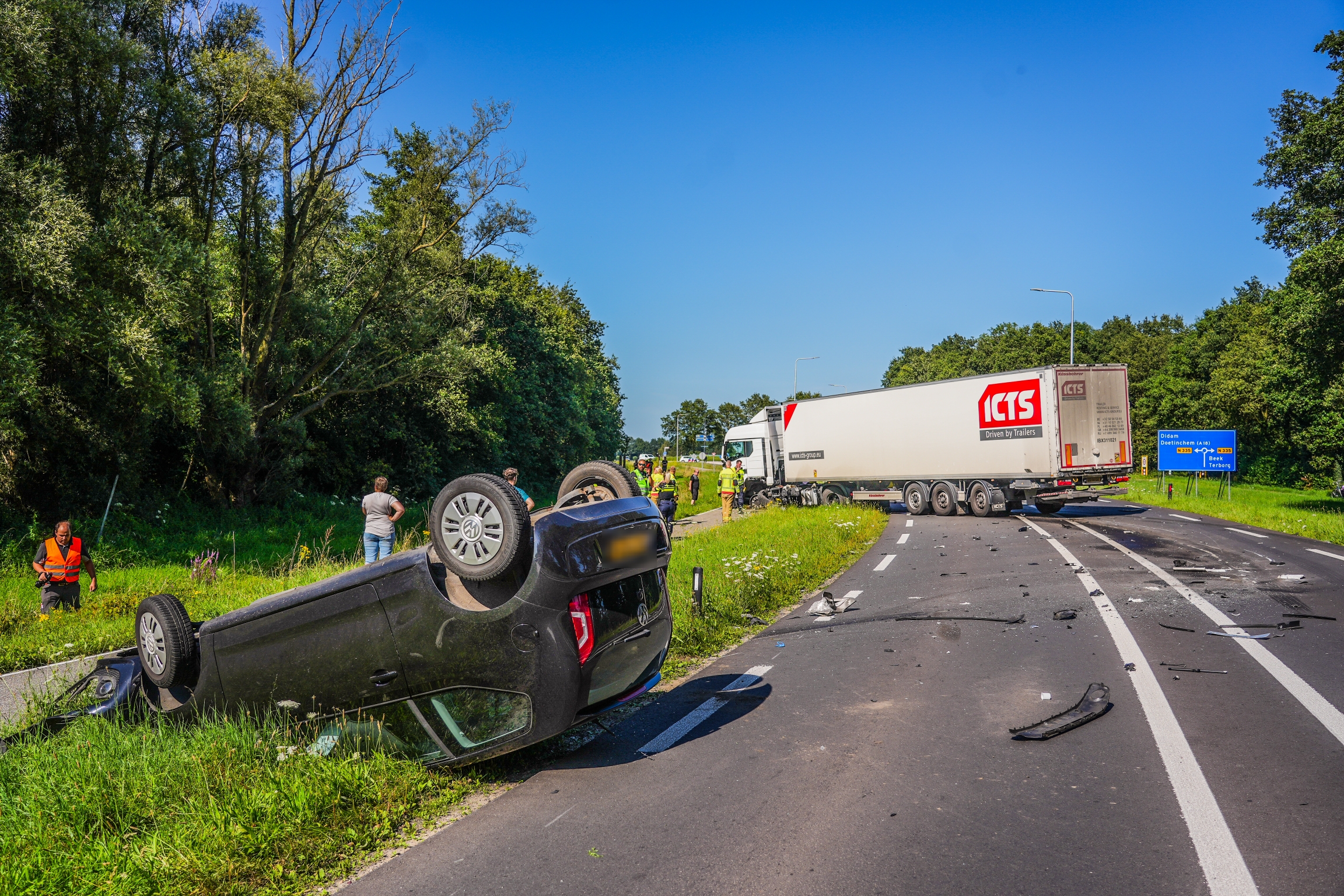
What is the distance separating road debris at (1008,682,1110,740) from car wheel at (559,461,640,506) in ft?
8.80

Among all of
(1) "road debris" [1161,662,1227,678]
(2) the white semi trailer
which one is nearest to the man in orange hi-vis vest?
(1) "road debris" [1161,662,1227,678]

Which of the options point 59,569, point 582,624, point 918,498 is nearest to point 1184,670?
point 582,624

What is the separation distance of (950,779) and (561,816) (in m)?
1.96

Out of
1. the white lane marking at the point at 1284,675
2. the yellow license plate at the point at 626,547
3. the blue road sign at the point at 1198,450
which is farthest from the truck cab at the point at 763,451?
the yellow license plate at the point at 626,547

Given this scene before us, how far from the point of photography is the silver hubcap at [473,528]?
12.7 ft

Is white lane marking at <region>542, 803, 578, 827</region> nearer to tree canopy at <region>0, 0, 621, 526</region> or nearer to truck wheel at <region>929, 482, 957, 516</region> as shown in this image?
tree canopy at <region>0, 0, 621, 526</region>

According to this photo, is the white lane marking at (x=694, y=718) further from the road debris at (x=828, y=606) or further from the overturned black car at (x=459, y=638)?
the road debris at (x=828, y=606)

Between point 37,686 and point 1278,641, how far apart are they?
10.5m

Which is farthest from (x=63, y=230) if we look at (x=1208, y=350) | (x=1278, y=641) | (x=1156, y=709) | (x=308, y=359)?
(x=1208, y=350)

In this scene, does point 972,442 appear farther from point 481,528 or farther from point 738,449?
point 481,528

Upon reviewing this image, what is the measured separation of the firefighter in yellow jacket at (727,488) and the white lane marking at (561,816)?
19456 millimetres

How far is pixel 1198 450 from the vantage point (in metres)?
33.7

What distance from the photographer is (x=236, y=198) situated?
19406mm

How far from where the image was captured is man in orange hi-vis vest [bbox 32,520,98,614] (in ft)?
32.7
